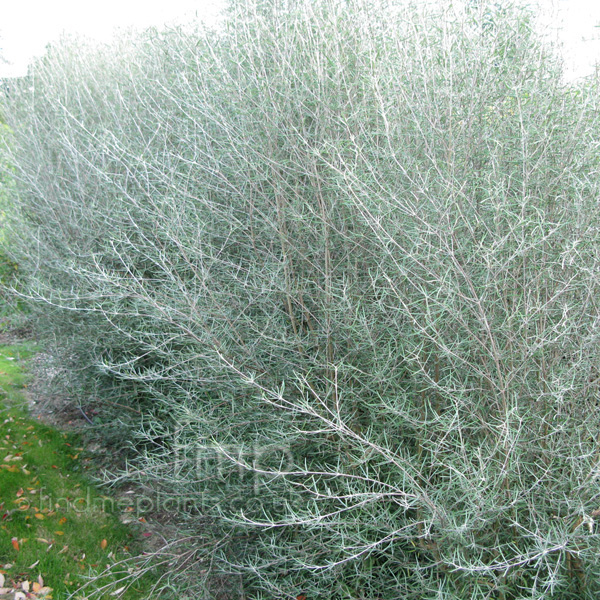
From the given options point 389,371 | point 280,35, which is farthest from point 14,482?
point 280,35

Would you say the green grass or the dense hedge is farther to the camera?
the green grass

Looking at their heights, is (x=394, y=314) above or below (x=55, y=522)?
above

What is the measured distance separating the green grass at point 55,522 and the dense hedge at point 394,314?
0.70 m

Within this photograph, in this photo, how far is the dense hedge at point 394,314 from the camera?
277 cm

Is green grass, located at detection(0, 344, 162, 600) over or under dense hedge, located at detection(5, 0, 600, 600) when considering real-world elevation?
under

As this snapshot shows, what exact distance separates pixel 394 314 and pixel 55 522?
344 cm

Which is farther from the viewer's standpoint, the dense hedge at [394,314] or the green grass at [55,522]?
the green grass at [55,522]

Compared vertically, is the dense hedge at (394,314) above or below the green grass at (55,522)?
above

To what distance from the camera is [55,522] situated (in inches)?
184

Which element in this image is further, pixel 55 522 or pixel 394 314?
pixel 55 522

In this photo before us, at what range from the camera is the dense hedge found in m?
2.77

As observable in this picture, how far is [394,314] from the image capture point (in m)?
3.36

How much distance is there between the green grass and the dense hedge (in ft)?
2.31

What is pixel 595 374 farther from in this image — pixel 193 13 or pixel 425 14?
pixel 193 13
